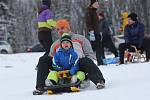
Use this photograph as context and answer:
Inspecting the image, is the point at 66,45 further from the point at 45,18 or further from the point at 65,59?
the point at 45,18

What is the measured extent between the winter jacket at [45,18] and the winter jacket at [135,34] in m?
2.42

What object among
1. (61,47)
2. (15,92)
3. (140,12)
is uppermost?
(61,47)

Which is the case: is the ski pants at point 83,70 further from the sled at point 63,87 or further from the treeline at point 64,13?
the treeline at point 64,13

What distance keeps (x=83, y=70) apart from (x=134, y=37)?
5.60 meters

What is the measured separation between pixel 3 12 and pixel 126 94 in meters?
41.3

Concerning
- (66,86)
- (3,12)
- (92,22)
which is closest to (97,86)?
(66,86)

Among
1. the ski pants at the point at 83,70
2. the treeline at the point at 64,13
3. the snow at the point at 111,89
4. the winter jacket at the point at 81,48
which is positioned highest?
the winter jacket at the point at 81,48

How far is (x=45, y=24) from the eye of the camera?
12.3 metres

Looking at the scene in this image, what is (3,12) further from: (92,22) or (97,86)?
(97,86)

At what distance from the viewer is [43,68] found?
27.1 ft

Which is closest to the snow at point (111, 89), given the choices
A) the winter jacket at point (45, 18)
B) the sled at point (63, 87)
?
the sled at point (63, 87)

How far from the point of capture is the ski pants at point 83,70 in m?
8.05

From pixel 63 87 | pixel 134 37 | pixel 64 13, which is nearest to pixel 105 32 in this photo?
pixel 134 37

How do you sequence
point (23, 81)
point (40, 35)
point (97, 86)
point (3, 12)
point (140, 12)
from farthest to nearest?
point (140, 12), point (3, 12), point (40, 35), point (23, 81), point (97, 86)
